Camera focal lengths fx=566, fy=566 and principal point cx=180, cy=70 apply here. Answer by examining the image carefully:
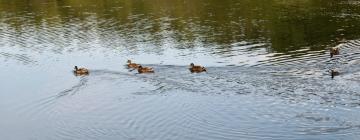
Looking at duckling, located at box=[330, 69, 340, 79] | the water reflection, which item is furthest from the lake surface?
duckling, located at box=[330, 69, 340, 79]

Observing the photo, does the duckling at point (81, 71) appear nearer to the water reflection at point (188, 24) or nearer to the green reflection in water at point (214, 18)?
the water reflection at point (188, 24)

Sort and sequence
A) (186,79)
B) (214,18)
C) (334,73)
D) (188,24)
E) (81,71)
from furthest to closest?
(214,18) < (188,24) < (81,71) < (186,79) < (334,73)

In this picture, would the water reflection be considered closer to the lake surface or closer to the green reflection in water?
the green reflection in water

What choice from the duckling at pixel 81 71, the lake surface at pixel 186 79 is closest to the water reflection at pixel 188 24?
the lake surface at pixel 186 79

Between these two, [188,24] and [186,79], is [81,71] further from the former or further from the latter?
[188,24]

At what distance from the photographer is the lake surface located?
914 inches

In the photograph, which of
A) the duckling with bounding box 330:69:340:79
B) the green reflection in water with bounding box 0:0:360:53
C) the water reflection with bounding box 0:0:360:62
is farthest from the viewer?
the green reflection in water with bounding box 0:0:360:53

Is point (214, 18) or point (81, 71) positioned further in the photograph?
point (214, 18)

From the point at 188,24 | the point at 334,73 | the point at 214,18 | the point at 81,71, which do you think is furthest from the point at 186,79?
the point at 214,18

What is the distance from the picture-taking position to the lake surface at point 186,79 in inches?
914

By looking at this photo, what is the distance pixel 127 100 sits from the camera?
2741cm

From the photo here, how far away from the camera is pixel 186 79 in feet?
96.8

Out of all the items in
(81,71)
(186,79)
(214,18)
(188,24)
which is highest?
(214,18)

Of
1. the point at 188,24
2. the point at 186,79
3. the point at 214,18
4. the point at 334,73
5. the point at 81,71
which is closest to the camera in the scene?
the point at 334,73
